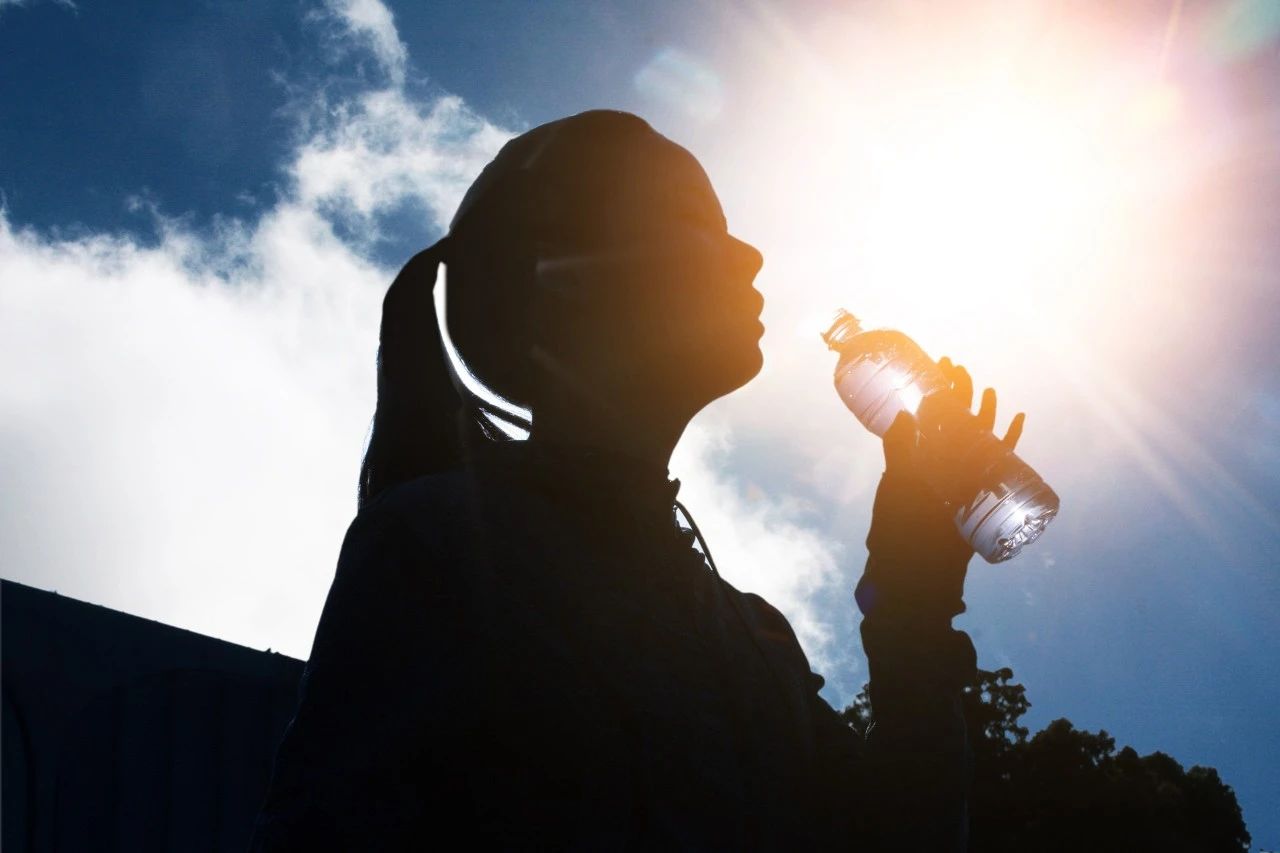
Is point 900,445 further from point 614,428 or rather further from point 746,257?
point 614,428

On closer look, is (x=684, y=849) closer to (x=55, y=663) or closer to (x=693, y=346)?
(x=693, y=346)

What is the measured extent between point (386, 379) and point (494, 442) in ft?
1.00

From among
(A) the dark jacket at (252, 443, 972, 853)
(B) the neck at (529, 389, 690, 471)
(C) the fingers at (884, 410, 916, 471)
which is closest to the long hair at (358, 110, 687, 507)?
(B) the neck at (529, 389, 690, 471)

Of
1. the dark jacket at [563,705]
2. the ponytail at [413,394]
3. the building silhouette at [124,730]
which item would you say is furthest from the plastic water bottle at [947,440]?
the building silhouette at [124,730]

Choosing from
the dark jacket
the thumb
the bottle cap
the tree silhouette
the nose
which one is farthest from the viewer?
the tree silhouette

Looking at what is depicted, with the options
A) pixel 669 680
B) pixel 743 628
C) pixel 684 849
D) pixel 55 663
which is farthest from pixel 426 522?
pixel 55 663

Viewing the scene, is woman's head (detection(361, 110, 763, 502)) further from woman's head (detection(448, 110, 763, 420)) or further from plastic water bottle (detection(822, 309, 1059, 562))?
plastic water bottle (detection(822, 309, 1059, 562))

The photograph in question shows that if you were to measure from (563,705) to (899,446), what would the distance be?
4.72 feet

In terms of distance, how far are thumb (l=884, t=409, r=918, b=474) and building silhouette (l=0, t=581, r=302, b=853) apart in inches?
245

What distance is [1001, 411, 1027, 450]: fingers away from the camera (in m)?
2.56

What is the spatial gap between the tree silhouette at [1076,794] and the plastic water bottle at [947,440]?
18544mm

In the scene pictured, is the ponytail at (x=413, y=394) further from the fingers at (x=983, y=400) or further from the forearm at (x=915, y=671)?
the fingers at (x=983, y=400)

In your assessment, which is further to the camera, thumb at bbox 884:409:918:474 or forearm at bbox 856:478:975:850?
thumb at bbox 884:409:918:474

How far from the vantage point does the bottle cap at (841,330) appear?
4.62m
